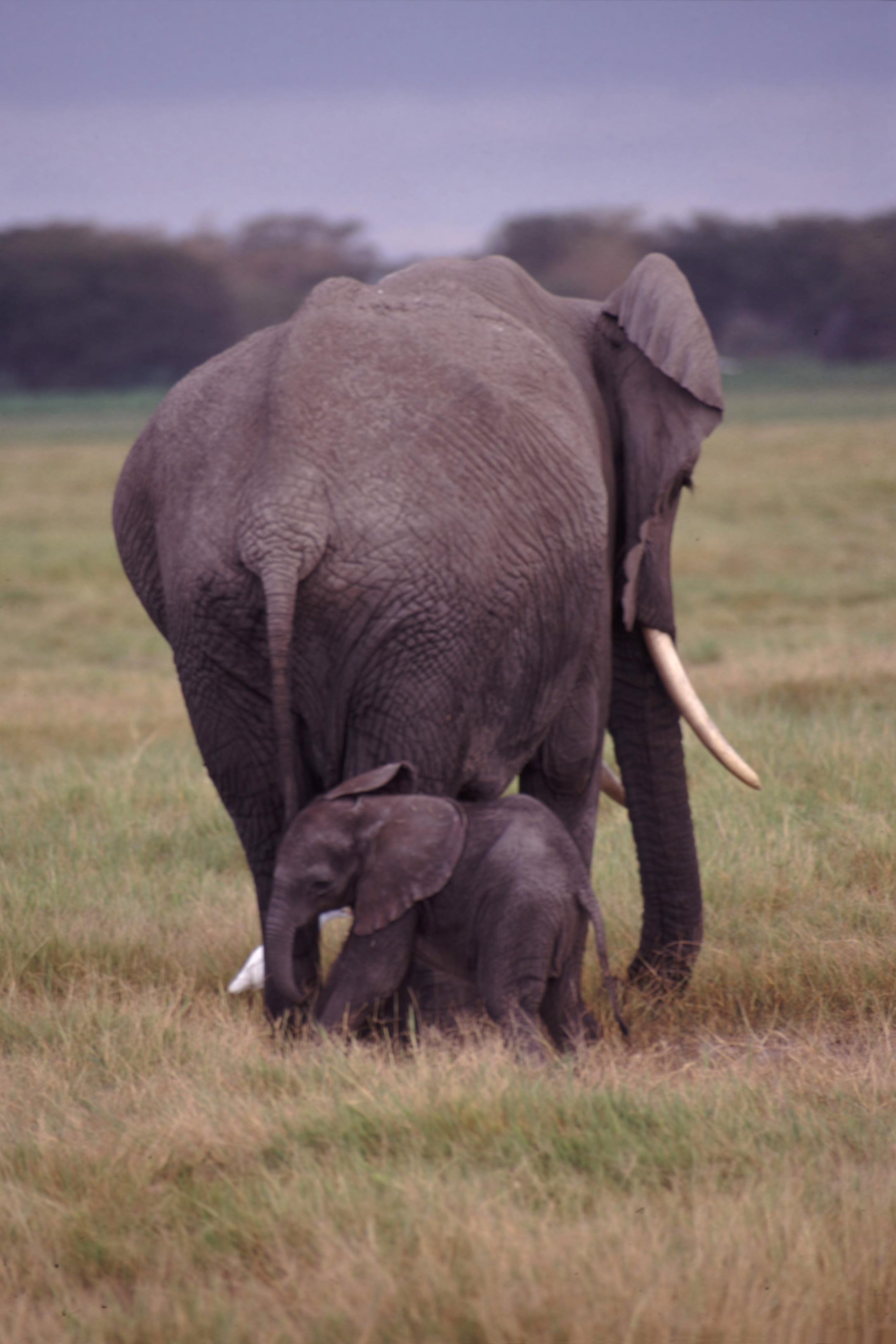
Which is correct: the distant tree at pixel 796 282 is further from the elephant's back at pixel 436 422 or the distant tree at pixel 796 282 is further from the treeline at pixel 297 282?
the elephant's back at pixel 436 422

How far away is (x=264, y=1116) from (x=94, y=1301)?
20.3 inches

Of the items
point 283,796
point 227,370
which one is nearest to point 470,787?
point 283,796

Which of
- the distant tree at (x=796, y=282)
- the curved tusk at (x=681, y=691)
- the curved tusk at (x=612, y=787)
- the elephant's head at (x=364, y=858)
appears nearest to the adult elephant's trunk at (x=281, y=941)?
the elephant's head at (x=364, y=858)

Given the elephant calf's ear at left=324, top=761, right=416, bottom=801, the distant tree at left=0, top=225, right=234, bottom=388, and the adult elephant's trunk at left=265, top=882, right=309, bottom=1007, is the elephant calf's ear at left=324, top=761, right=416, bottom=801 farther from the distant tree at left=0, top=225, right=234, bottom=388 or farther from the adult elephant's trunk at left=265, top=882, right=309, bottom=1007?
the distant tree at left=0, top=225, right=234, bottom=388

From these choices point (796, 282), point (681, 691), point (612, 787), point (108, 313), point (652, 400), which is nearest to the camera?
point (652, 400)

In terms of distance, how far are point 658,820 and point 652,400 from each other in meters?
1.21

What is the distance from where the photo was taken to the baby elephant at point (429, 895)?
9.61 ft

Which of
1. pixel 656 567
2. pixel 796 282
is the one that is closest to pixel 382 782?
pixel 656 567

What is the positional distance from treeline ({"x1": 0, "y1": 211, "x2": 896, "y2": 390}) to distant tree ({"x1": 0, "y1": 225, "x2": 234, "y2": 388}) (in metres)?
0.03

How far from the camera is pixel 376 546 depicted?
2734mm

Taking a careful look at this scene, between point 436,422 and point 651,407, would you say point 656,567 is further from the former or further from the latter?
point 436,422

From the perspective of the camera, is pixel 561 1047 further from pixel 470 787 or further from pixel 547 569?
pixel 547 569

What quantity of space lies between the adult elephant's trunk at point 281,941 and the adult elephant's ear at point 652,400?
118 cm

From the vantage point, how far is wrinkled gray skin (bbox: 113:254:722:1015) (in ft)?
9.02
